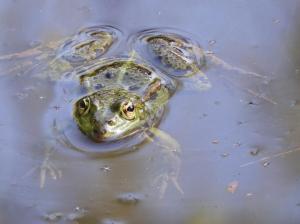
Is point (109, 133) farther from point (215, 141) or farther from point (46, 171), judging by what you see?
point (215, 141)

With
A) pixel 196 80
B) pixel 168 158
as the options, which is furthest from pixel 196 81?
pixel 168 158

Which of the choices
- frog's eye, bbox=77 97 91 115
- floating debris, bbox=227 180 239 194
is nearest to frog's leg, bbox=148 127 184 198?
floating debris, bbox=227 180 239 194

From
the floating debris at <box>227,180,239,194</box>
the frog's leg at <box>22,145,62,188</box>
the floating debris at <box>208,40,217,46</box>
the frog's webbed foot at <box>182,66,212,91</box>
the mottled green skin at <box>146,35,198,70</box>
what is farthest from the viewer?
the floating debris at <box>208,40,217,46</box>

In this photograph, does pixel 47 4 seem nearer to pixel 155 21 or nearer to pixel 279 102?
pixel 155 21

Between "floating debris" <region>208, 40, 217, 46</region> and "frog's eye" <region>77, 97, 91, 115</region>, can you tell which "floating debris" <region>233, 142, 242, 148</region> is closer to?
"frog's eye" <region>77, 97, 91, 115</region>

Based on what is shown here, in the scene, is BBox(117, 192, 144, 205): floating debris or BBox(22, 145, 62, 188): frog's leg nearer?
BBox(117, 192, 144, 205): floating debris

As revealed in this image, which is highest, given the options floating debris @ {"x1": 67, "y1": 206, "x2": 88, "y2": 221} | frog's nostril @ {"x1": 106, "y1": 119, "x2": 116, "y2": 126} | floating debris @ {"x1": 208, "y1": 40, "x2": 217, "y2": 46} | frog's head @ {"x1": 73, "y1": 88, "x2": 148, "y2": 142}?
floating debris @ {"x1": 208, "y1": 40, "x2": 217, "y2": 46}

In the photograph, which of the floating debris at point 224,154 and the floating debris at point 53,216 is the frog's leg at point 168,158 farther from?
the floating debris at point 53,216

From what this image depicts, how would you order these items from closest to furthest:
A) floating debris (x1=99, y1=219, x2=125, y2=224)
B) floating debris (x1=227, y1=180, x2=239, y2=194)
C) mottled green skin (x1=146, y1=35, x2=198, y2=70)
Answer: floating debris (x1=99, y1=219, x2=125, y2=224), floating debris (x1=227, y1=180, x2=239, y2=194), mottled green skin (x1=146, y1=35, x2=198, y2=70)
